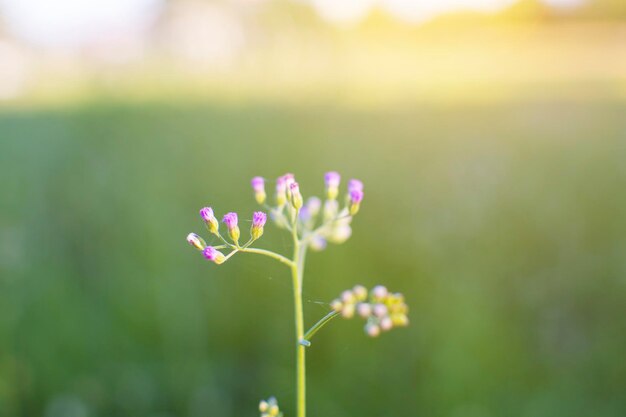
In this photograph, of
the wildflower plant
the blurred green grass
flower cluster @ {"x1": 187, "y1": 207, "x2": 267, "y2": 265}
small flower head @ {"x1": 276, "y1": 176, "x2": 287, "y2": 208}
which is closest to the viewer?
the wildflower plant

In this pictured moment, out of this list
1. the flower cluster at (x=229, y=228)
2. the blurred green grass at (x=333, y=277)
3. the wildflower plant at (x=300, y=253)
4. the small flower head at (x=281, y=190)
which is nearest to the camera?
the wildflower plant at (x=300, y=253)

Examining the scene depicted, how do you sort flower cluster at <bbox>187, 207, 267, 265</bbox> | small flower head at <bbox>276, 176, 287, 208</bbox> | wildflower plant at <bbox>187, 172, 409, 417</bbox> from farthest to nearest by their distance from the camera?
Answer: small flower head at <bbox>276, 176, 287, 208</bbox> → flower cluster at <bbox>187, 207, 267, 265</bbox> → wildflower plant at <bbox>187, 172, 409, 417</bbox>

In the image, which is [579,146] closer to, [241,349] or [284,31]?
[241,349]

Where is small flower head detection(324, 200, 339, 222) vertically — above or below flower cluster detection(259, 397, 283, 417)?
above

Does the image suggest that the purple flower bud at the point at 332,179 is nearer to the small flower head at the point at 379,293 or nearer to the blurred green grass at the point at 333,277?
the small flower head at the point at 379,293

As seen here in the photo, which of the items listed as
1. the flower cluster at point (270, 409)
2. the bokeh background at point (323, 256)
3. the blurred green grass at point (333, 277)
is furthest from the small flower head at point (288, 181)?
the blurred green grass at point (333, 277)

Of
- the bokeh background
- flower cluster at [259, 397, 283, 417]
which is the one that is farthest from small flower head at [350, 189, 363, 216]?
the bokeh background

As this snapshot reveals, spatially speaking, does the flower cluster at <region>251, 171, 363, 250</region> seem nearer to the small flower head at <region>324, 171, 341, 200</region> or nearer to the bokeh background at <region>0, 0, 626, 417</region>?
the small flower head at <region>324, 171, 341, 200</region>
